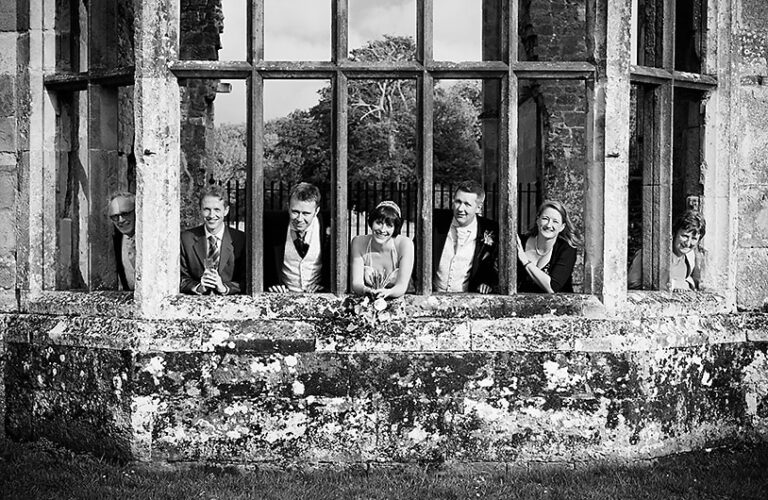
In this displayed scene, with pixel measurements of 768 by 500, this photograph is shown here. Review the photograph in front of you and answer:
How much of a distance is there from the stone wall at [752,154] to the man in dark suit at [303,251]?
2.50 meters

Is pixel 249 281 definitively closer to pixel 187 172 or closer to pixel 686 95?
pixel 686 95

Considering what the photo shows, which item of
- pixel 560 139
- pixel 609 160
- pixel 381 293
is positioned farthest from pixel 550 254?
pixel 560 139

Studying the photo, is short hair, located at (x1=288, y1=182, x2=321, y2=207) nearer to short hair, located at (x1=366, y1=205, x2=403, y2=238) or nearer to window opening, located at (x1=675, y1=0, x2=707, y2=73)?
short hair, located at (x1=366, y1=205, x2=403, y2=238)

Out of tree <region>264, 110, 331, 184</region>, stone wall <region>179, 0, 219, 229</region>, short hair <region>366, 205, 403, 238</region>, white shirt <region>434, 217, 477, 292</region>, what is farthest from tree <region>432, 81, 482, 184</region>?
short hair <region>366, 205, 403, 238</region>

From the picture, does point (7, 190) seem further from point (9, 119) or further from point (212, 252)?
point (212, 252)

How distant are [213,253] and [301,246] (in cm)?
51

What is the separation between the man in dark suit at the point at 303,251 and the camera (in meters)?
5.29

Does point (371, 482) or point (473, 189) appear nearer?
point (371, 482)

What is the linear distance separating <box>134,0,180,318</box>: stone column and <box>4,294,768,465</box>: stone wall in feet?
0.69

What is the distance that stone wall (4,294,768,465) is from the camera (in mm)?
4926

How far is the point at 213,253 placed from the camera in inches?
215

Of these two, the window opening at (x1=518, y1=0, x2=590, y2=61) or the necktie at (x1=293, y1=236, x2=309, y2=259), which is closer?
the necktie at (x1=293, y1=236, x2=309, y2=259)

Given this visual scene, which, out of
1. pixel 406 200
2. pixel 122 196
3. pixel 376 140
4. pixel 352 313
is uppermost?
pixel 376 140

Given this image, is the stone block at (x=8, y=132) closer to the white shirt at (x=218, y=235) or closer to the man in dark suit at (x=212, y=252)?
the man in dark suit at (x=212, y=252)
